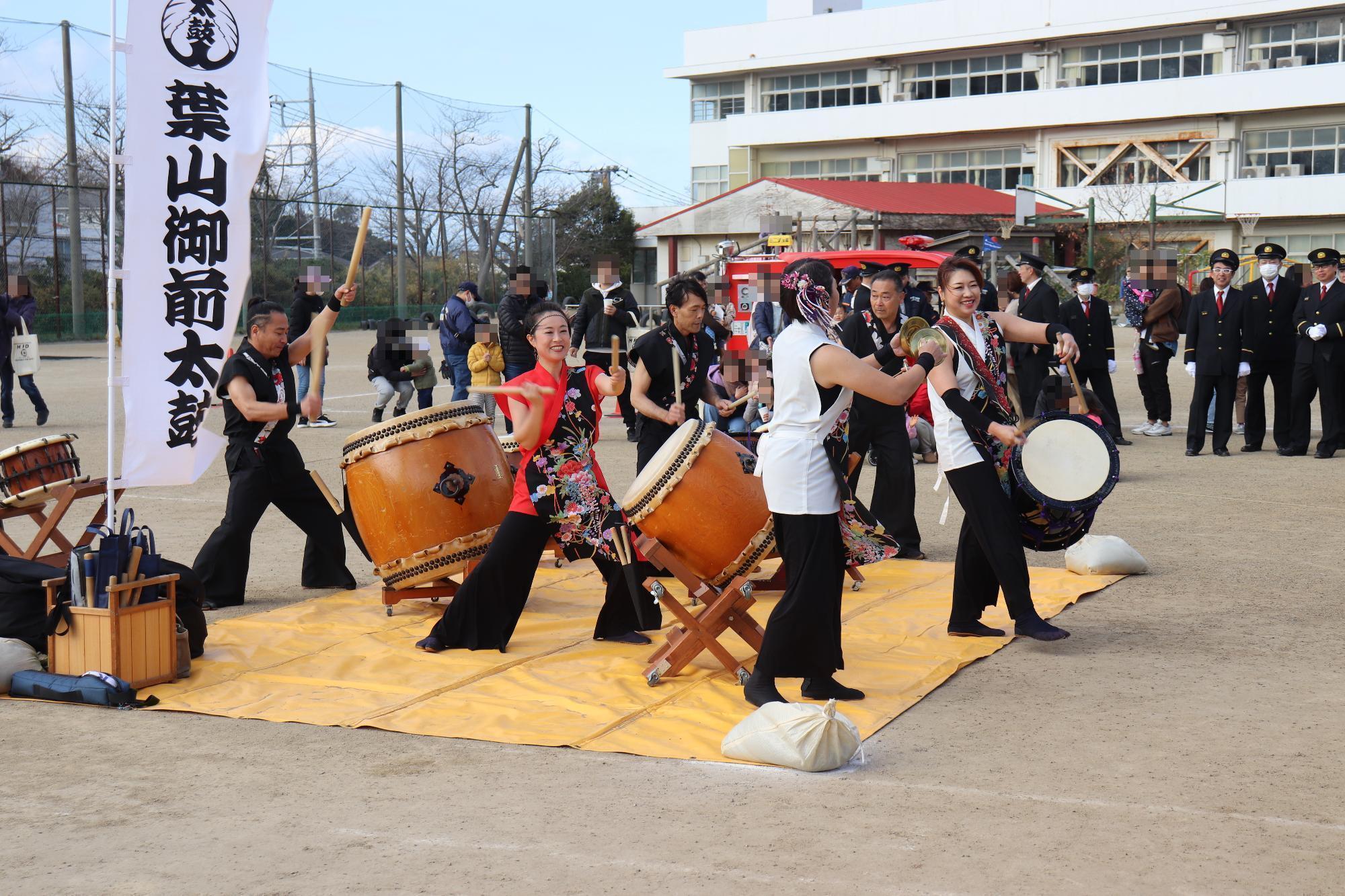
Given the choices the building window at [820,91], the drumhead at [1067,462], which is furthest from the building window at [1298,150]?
the drumhead at [1067,462]

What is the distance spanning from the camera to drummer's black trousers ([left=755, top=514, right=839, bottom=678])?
505 cm

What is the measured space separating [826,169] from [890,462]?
47592 mm

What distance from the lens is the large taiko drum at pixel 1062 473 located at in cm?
590

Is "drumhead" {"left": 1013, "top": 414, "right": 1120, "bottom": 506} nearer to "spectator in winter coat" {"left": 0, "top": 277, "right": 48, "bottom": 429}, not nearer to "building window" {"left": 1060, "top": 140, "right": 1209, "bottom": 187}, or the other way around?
"spectator in winter coat" {"left": 0, "top": 277, "right": 48, "bottom": 429}

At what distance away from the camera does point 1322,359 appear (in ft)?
40.3

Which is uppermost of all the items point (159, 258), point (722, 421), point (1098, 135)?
point (1098, 135)

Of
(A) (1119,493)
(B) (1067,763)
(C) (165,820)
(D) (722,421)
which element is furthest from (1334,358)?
(C) (165,820)

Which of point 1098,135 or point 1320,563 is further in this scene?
point 1098,135

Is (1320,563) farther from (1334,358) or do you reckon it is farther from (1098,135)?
(1098,135)

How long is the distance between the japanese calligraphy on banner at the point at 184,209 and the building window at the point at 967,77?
47.1m

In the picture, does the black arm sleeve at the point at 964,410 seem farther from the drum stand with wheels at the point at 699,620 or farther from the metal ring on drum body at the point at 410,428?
the metal ring on drum body at the point at 410,428

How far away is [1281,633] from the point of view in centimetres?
621

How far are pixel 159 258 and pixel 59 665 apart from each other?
1695 millimetres

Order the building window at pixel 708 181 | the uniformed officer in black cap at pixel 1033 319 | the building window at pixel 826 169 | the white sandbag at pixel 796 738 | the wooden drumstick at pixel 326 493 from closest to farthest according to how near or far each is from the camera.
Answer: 1. the white sandbag at pixel 796 738
2. the wooden drumstick at pixel 326 493
3. the uniformed officer in black cap at pixel 1033 319
4. the building window at pixel 826 169
5. the building window at pixel 708 181
